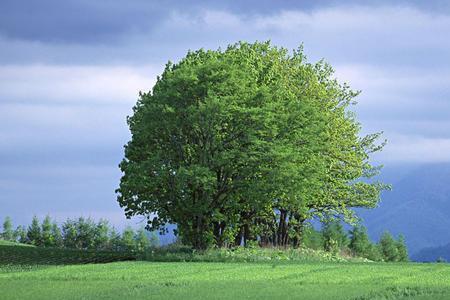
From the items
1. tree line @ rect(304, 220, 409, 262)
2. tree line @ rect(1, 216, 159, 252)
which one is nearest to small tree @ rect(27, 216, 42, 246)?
tree line @ rect(1, 216, 159, 252)

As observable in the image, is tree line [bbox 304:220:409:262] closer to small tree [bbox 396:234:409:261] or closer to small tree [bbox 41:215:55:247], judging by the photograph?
small tree [bbox 396:234:409:261]

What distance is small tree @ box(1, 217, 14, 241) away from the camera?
299 ft

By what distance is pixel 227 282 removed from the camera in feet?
105

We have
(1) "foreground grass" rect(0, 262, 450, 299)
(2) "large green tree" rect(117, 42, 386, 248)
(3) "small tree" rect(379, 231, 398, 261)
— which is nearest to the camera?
(1) "foreground grass" rect(0, 262, 450, 299)

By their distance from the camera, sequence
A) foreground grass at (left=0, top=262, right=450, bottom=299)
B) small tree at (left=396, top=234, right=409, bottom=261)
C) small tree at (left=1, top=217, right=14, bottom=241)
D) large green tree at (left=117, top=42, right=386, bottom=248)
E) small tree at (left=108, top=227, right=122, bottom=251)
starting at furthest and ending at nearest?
1. small tree at (left=396, top=234, right=409, bottom=261)
2. small tree at (left=1, top=217, right=14, bottom=241)
3. small tree at (left=108, top=227, right=122, bottom=251)
4. large green tree at (left=117, top=42, right=386, bottom=248)
5. foreground grass at (left=0, top=262, right=450, bottom=299)

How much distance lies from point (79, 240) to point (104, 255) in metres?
24.3

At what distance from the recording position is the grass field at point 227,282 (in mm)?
27406

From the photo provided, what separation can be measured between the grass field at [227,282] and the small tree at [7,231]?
4735 centimetres

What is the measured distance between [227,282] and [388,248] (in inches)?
3016

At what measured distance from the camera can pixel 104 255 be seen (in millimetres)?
56281

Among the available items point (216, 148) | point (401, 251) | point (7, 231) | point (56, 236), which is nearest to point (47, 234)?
point (56, 236)

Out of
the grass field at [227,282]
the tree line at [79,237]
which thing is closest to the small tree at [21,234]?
the tree line at [79,237]

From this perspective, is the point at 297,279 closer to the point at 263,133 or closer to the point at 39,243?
the point at 263,133

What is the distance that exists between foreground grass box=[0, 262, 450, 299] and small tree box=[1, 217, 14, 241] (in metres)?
53.3
